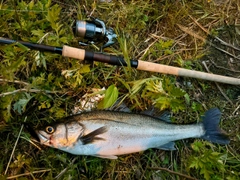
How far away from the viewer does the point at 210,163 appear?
10.6ft

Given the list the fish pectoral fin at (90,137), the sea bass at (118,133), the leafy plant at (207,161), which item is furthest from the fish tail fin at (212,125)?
the fish pectoral fin at (90,137)

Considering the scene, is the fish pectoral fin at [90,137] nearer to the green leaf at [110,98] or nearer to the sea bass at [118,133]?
the sea bass at [118,133]

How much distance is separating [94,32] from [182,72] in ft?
2.76

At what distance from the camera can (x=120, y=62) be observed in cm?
316

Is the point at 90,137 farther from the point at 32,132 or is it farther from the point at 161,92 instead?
the point at 161,92

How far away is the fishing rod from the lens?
2.97 metres

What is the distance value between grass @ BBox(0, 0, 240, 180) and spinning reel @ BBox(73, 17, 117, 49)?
101 mm

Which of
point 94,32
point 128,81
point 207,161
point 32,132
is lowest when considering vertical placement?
point 207,161

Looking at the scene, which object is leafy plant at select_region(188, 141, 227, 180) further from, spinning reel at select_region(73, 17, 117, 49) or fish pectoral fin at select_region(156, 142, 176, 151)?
spinning reel at select_region(73, 17, 117, 49)

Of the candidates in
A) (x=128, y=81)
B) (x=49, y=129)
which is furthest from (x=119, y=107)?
(x=49, y=129)

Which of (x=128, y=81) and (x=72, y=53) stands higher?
(x=72, y=53)

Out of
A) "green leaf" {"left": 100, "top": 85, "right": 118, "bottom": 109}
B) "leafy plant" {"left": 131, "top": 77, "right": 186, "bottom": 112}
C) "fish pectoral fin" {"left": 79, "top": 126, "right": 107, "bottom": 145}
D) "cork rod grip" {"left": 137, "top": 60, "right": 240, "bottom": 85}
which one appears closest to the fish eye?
"fish pectoral fin" {"left": 79, "top": 126, "right": 107, "bottom": 145}

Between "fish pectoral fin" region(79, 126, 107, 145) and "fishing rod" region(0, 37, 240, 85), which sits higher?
"fishing rod" region(0, 37, 240, 85)

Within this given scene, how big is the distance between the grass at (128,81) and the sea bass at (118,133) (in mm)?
161
